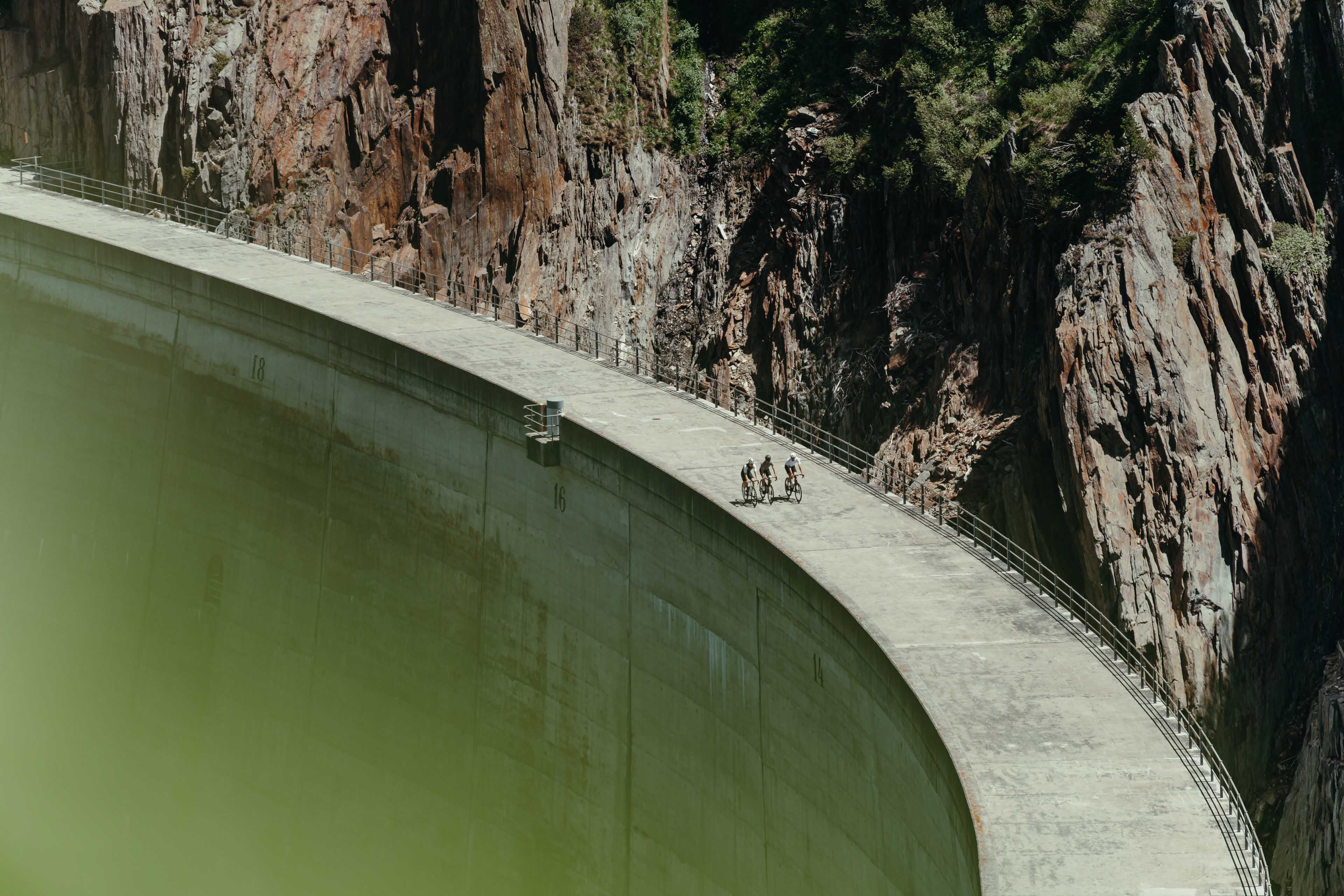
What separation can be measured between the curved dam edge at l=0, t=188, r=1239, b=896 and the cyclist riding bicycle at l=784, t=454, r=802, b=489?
→ 0.53m

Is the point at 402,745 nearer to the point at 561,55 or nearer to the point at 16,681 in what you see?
the point at 16,681

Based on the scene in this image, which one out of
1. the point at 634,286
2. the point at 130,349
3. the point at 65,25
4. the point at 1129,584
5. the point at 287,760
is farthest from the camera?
the point at 634,286

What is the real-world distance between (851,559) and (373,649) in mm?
11789

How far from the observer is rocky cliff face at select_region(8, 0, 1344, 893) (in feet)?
96.2

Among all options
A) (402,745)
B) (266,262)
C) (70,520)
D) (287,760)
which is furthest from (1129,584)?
(70,520)

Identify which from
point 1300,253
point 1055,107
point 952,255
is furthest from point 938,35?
point 1300,253

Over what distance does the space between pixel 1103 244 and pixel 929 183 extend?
932cm

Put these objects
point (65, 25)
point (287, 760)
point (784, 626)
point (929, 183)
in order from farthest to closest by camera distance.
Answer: point (65, 25) → point (929, 183) → point (287, 760) → point (784, 626)

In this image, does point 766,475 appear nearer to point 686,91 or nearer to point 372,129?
point 372,129

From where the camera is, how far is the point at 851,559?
23984 mm

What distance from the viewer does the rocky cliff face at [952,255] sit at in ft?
96.2

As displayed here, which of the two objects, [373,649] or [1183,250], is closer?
[373,649]

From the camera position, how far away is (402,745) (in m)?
30.5

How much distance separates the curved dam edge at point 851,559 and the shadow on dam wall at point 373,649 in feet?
0.53
